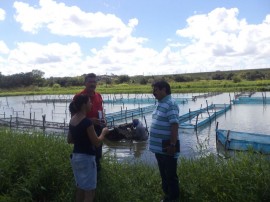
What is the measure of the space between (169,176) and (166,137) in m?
0.46

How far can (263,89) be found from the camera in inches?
1815

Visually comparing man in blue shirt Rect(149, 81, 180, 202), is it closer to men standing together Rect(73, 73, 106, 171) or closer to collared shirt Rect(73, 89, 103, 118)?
men standing together Rect(73, 73, 106, 171)

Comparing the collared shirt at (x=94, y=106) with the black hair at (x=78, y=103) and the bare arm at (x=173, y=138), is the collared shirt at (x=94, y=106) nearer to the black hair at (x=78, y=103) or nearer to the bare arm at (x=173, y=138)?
the black hair at (x=78, y=103)

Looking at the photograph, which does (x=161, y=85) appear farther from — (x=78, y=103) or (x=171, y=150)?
(x=78, y=103)

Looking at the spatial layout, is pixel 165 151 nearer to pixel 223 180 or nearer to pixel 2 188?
pixel 223 180

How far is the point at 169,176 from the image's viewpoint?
12.5 ft

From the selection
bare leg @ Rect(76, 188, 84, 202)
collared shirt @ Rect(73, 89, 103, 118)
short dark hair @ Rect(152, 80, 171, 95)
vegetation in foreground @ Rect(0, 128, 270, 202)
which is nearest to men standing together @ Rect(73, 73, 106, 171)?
collared shirt @ Rect(73, 89, 103, 118)

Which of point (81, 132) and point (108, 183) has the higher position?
point (81, 132)

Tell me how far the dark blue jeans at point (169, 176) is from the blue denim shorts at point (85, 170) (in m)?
0.85

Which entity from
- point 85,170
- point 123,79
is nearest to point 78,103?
point 85,170

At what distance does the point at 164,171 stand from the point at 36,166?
1925 mm

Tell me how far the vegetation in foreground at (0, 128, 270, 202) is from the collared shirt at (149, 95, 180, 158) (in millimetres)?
714

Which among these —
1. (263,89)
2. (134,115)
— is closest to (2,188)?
(134,115)

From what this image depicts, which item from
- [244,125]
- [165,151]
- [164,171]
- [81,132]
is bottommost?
[244,125]
